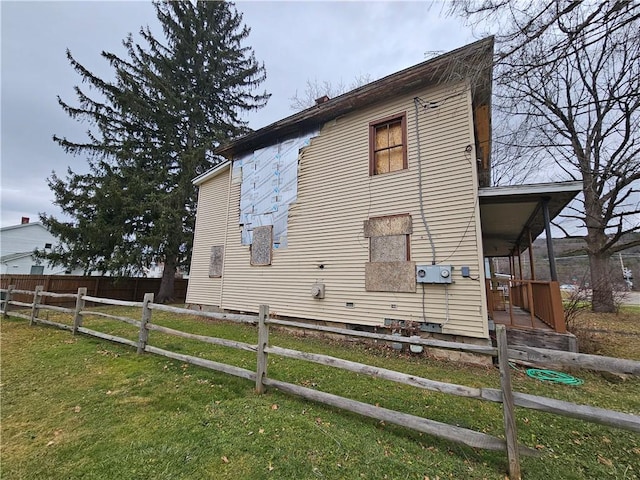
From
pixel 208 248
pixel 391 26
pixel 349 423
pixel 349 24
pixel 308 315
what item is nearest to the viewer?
pixel 349 423

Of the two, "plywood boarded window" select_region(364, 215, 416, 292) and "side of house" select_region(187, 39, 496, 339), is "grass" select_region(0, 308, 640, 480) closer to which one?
"side of house" select_region(187, 39, 496, 339)

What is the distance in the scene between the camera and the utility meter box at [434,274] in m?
6.04

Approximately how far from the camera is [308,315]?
798 centimetres

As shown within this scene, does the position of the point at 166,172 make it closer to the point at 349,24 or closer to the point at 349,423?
the point at 349,24

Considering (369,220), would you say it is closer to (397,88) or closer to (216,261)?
(397,88)

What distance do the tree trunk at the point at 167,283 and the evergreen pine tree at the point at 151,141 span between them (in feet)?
0.18

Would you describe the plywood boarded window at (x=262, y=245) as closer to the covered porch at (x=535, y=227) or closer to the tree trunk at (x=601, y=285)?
the covered porch at (x=535, y=227)

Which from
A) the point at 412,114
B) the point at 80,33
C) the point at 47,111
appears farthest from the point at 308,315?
the point at 47,111

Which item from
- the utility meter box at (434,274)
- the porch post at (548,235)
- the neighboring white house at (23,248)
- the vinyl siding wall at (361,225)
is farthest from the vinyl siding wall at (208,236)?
the neighboring white house at (23,248)

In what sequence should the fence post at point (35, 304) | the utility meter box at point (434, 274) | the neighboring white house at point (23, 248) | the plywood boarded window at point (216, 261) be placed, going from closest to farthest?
1. the utility meter box at point (434, 274)
2. the fence post at point (35, 304)
3. the plywood boarded window at point (216, 261)
4. the neighboring white house at point (23, 248)

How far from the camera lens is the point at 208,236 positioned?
11469 millimetres

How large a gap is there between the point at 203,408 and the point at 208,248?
8.66 meters

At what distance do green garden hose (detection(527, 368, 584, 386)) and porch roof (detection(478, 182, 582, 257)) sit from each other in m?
3.60

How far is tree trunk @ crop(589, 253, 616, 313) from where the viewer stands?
39.5 ft
